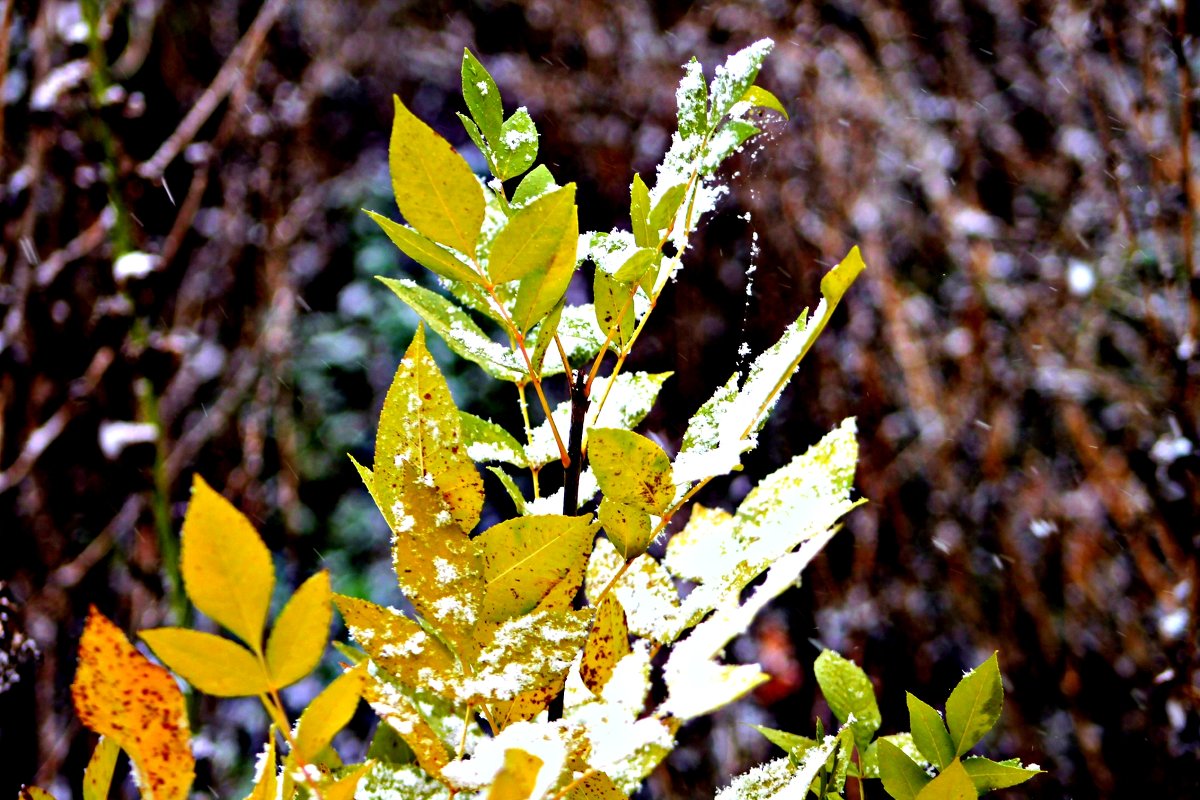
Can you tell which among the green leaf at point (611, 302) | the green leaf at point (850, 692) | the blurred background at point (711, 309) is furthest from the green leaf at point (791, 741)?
the blurred background at point (711, 309)

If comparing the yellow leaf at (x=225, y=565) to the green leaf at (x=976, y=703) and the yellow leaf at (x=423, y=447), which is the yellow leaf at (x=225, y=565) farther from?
the green leaf at (x=976, y=703)

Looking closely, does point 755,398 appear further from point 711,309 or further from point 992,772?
point 711,309

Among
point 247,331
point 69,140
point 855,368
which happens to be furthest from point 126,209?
point 855,368

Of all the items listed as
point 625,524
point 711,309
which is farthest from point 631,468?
point 711,309

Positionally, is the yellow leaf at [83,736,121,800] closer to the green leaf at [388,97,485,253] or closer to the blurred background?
the green leaf at [388,97,485,253]

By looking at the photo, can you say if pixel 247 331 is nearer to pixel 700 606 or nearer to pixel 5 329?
pixel 5 329

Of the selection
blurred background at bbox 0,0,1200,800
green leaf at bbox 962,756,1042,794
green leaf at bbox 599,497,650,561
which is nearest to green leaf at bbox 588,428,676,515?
green leaf at bbox 599,497,650,561
